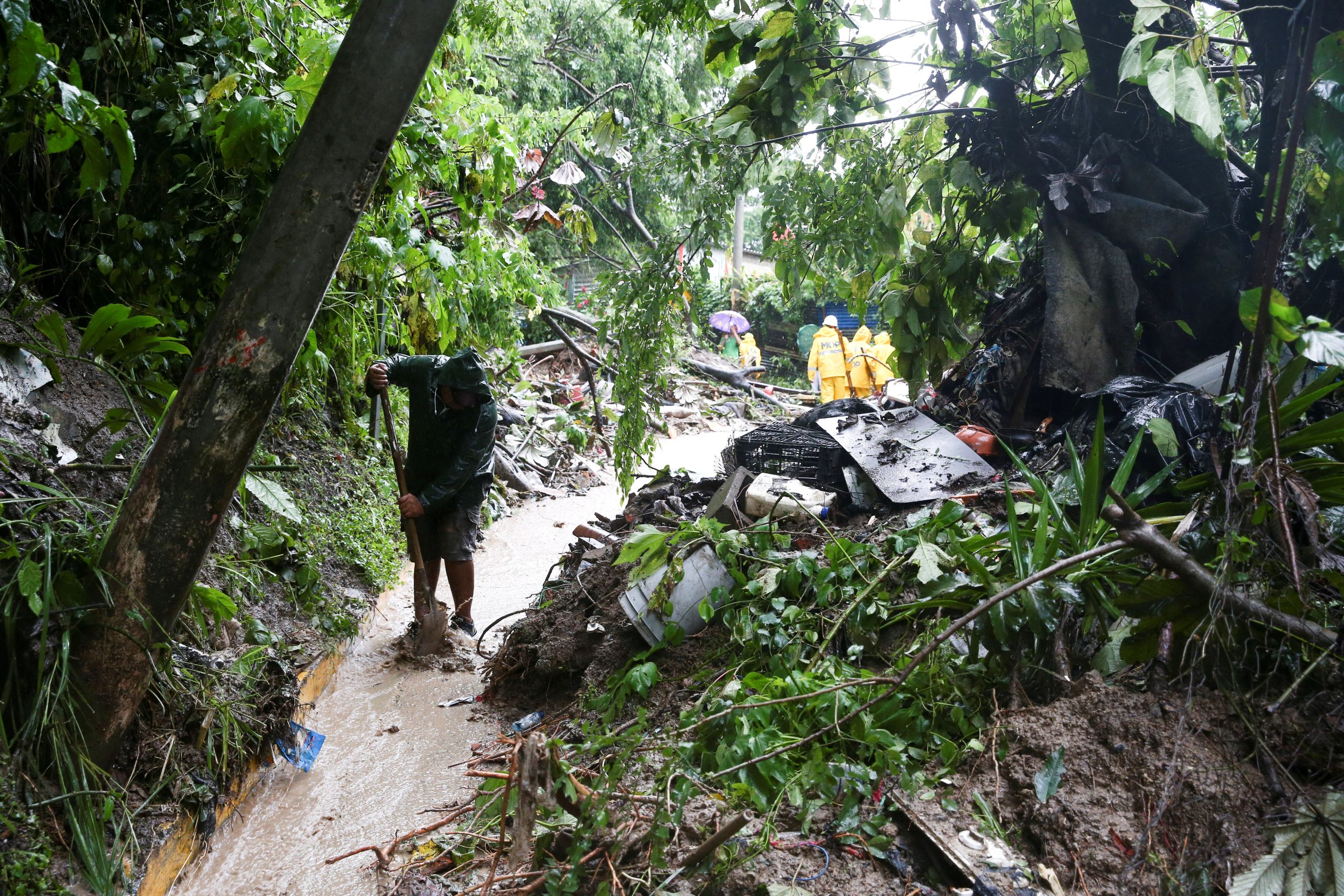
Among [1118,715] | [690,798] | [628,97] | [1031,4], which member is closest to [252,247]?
[690,798]

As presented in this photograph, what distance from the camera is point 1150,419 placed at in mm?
3418

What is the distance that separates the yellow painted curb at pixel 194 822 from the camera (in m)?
2.43

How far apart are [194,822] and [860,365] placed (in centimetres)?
1132

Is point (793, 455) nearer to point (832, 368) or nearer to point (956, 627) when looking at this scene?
point (956, 627)

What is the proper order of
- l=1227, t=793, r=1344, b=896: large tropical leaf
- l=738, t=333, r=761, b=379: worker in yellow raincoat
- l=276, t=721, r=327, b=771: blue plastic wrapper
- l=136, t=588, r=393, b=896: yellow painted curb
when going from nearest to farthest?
l=1227, t=793, r=1344, b=896: large tropical leaf, l=136, t=588, r=393, b=896: yellow painted curb, l=276, t=721, r=327, b=771: blue plastic wrapper, l=738, t=333, r=761, b=379: worker in yellow raincoat

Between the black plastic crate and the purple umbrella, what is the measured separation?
13.5 metres

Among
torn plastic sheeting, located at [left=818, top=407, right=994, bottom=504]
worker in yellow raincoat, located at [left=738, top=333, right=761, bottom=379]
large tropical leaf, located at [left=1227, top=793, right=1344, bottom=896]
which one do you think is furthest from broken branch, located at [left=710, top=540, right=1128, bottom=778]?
worker in yellow raincoat, located at [left=738, top=333, right=761, bottom=379]

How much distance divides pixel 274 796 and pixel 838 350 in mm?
11229

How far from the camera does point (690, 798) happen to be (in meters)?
2.28

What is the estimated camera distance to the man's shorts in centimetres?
486

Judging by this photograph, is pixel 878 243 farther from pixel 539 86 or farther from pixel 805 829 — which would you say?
pixel 539 86

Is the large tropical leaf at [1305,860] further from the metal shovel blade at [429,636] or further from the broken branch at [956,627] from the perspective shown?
the metal shovel blade at [429,636]

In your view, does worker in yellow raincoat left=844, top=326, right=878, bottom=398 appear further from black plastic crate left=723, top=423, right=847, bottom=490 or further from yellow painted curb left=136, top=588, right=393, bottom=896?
yellow painted curb left=136, top=588, right=393, bottom=896

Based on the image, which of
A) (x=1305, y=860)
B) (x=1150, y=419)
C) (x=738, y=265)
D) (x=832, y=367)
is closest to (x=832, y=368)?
(x=832, y=367)
